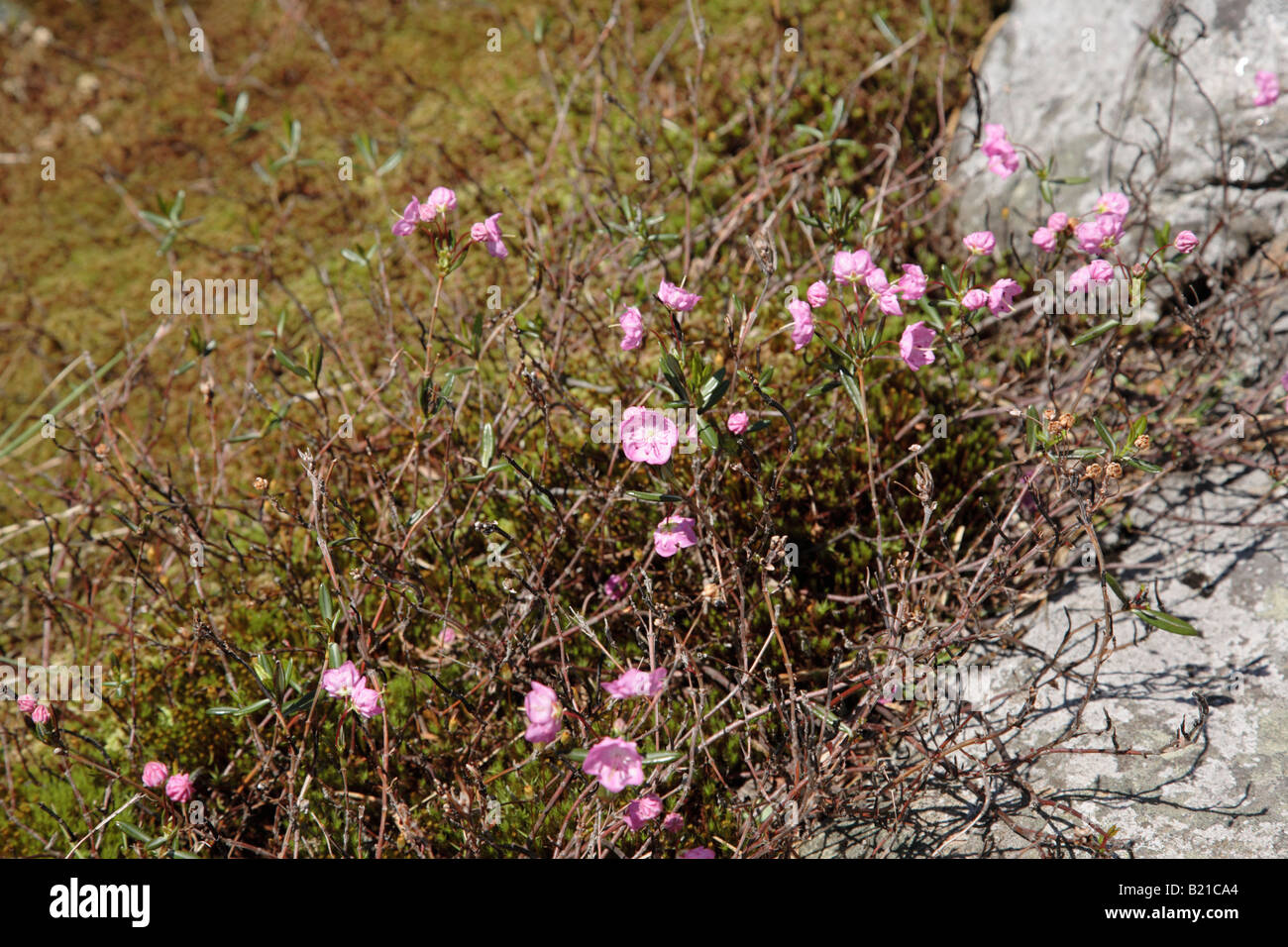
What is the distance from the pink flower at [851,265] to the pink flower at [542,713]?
1303 millimetres

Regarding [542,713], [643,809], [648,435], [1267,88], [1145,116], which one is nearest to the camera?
[542,713]

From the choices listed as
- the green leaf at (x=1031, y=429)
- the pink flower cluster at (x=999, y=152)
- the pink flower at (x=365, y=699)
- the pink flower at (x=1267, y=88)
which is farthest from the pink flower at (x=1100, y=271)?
the pink flower at (x=365, y=699)

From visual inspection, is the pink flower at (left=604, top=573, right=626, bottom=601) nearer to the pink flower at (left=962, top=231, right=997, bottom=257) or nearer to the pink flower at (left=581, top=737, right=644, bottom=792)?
the pink flower at (left=581, top=737, right=644, bottom=792)

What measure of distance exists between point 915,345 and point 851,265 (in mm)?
296

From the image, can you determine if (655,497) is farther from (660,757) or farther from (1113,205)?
(1113,205)

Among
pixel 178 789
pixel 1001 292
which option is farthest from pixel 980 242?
pixel 178 789

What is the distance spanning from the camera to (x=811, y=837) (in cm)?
232

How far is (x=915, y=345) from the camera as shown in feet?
7.80

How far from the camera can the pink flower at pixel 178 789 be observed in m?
2.26

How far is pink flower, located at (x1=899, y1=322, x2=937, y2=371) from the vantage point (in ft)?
7.50

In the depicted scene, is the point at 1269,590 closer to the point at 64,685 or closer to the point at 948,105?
the point at 948,105

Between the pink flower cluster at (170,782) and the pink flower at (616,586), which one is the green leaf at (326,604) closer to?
the pink flower cluster at (170,782)
